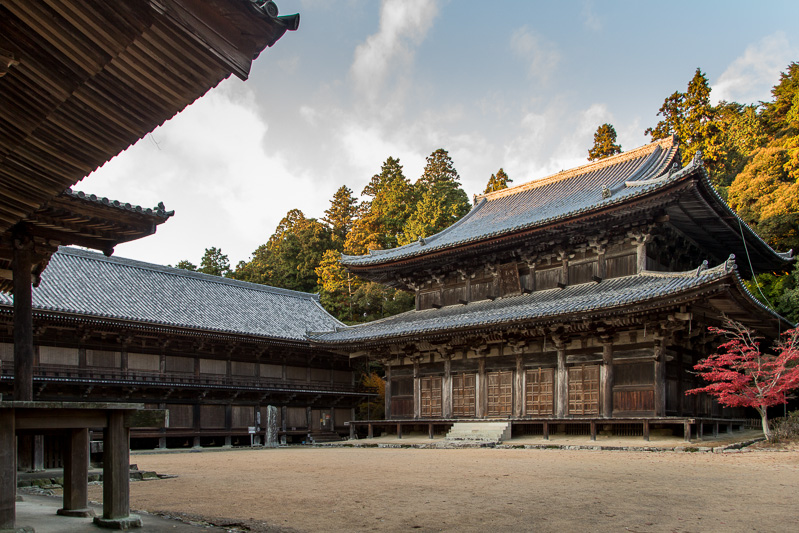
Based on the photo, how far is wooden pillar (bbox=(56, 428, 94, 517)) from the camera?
19.4 feet

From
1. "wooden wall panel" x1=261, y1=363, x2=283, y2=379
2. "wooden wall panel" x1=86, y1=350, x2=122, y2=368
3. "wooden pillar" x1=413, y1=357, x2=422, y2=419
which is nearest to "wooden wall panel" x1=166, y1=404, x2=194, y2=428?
"wooden wall panel" x1=86, y1=350, x2=122, y2=368

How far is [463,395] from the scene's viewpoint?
2425 cm

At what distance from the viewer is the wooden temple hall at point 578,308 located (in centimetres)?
1862

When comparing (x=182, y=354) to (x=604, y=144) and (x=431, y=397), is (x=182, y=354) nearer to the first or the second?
(x=431, y=397)

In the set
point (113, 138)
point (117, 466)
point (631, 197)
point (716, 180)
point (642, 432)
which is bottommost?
point (642, 432)

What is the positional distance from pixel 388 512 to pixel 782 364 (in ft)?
46.2

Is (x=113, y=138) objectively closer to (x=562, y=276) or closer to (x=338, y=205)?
(x=562, y=276)

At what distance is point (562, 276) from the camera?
75.3ft

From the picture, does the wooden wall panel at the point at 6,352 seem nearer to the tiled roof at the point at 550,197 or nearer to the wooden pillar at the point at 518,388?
the tiled roof at the point at 550,197

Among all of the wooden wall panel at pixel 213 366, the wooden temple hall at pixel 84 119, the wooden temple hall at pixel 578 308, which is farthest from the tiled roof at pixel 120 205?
the wooden wall panel at pixel 213 366

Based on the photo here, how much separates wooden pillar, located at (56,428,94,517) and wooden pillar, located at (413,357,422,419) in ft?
65.6

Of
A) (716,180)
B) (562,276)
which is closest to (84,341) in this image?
(562,276)

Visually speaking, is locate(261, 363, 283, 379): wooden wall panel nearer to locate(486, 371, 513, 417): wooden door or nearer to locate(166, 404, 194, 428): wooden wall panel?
locate(166, 404, 194, 428): wooden wall panel

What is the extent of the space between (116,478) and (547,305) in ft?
56.1
